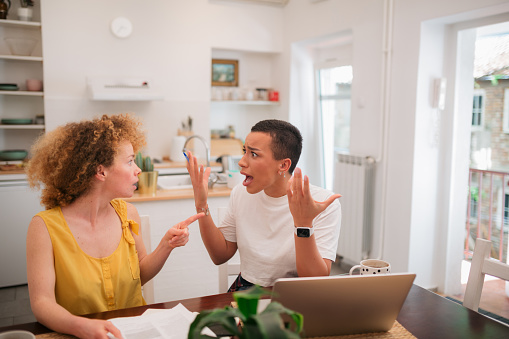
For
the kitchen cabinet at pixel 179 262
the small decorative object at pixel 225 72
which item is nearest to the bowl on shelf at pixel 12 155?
the kitchen cabinet at pixel 179 262

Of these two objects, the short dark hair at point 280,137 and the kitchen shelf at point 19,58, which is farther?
the kitchen shelf at point 19,58

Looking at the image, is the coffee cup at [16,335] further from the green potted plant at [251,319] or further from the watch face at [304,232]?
Result: the watch face at [304,232]

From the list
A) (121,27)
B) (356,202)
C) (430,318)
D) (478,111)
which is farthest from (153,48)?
(430,318)

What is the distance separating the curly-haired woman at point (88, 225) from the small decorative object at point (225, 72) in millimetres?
3858

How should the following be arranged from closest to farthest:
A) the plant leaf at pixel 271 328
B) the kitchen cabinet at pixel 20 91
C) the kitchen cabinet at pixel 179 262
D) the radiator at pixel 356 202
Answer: the plant leaf at pixel 271 328
the kitchen cabinet at pixel 179 262
the radiator at pixel 356 202
the kitchen cabinet at pixel 20 91

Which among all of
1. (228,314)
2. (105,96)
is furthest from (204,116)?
(228,314)

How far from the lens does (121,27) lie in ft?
15.5

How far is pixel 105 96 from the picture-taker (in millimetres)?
4484

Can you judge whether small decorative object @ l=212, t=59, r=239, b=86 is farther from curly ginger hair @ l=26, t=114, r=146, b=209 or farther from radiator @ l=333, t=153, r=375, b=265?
curly ginger hair @ l=26, t=114, r=146, b=209

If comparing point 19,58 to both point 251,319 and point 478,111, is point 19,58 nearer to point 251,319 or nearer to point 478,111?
point 478,111

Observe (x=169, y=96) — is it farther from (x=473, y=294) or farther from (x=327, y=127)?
(x=473, y=294)

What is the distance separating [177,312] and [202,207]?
1.62ft

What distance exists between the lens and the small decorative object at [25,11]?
4.31m

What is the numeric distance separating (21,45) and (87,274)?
144 inches
